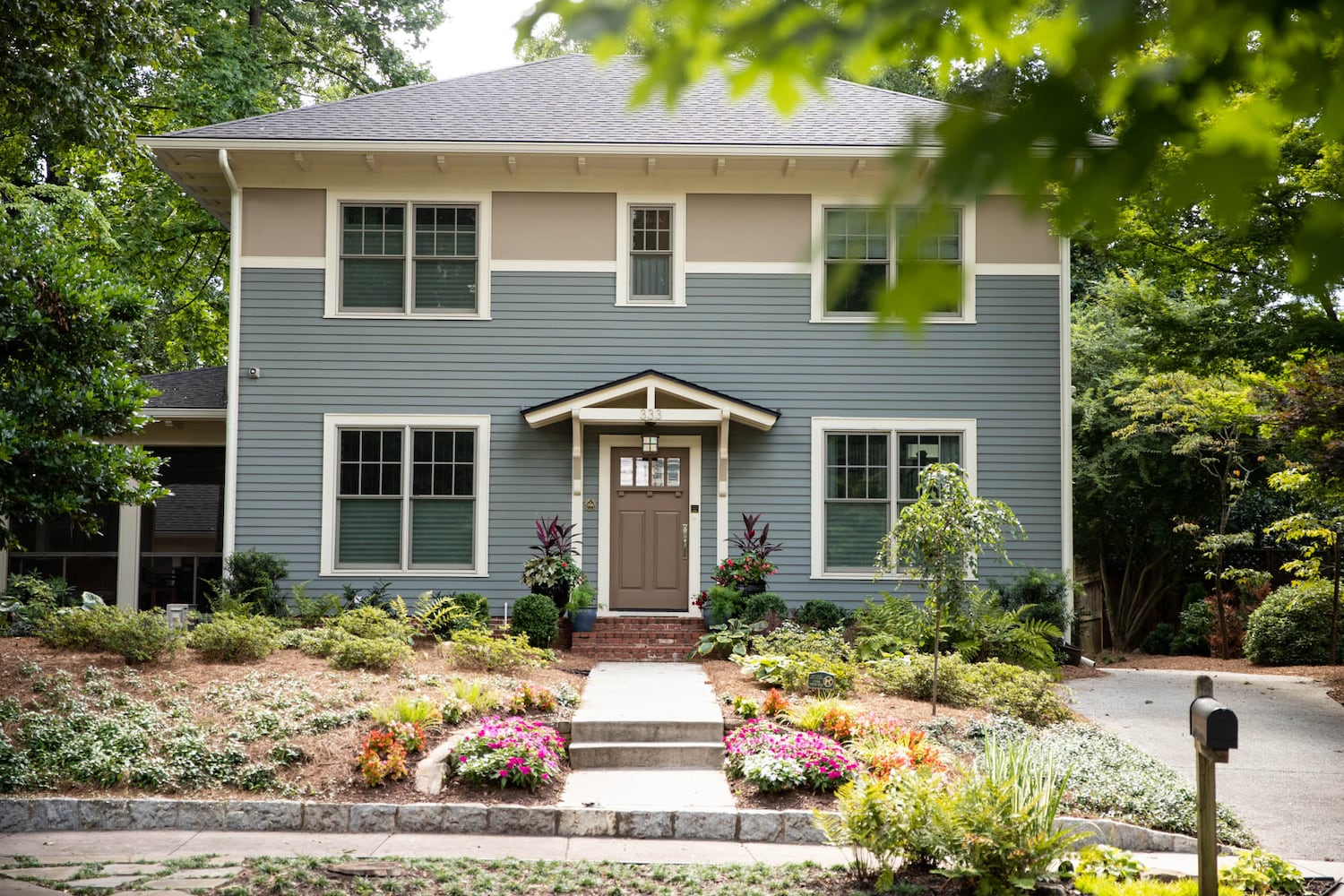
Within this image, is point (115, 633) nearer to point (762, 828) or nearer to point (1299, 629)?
point (762, 828)

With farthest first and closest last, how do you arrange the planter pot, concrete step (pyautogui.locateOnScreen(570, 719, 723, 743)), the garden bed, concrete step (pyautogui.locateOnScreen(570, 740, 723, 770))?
the planter pot, concrete step (pyautogui.locateOnScreen(570, 719, 723, 743)), concrete step (pyautogui.locateOnScreen(570, 740, 723, 770)), the garden bed

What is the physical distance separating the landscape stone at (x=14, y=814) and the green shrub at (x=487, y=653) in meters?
4.06

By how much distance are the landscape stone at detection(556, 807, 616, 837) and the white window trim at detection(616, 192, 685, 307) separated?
7576 millimetres

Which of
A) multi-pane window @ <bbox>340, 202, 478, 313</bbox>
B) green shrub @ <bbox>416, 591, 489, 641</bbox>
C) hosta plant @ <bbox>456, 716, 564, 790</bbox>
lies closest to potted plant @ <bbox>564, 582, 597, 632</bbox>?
green shrub @ <bbox>416, 591, 489, 641</bbox>

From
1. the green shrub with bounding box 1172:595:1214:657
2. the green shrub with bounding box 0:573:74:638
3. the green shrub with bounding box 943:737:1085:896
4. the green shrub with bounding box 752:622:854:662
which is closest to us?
the green shrub with bounding box 943:737:1085:896

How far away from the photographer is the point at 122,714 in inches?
312

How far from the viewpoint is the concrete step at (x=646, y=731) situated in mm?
8281

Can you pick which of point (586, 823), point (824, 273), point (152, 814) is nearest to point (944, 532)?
point (586, 823)

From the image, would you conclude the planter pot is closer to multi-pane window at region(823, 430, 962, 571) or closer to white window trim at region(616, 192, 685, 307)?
multi-pane window at region(823, 430, 962, 571)

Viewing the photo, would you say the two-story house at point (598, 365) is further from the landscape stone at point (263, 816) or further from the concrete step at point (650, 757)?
the landscape stone at point (263, 816)

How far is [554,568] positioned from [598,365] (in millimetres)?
2549

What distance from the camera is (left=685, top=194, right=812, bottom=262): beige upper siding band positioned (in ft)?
43.3

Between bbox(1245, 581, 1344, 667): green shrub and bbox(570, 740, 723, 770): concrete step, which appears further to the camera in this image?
bbox(1245, 581, 1344, 667): green shrub

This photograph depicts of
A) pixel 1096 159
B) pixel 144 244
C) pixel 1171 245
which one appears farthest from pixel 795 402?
pixel 144 244
